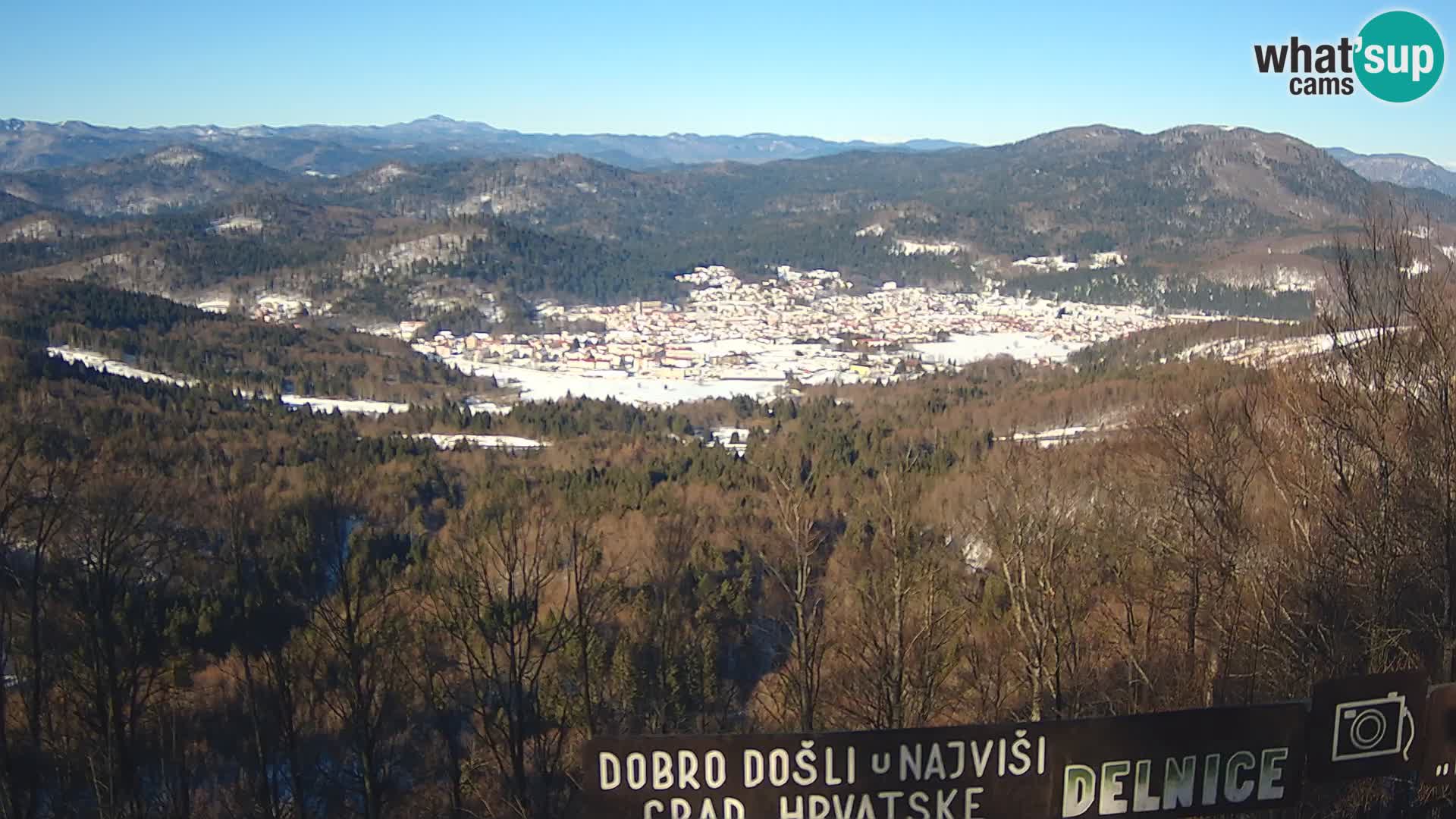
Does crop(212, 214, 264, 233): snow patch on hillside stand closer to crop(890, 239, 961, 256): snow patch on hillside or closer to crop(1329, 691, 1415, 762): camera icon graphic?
crop(890, 239, 961, 256): snow patch on hillside

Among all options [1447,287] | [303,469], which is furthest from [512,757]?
[303,469]

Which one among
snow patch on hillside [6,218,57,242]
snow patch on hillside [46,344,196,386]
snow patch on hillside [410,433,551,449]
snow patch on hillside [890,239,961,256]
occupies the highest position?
snow patch on hillside [6,218,57,242]

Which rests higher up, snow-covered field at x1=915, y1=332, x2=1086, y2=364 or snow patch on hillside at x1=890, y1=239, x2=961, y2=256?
snow patch on hillside at x1=890, y1=239, x2=961, y2=256

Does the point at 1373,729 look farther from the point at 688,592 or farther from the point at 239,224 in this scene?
the point at 239,224

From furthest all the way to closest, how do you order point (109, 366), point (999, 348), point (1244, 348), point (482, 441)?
point (999, 348)
point (109, 366)
point (1244, 348)
point (482, 441)

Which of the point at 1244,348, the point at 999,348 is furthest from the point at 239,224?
the point at 1244,348

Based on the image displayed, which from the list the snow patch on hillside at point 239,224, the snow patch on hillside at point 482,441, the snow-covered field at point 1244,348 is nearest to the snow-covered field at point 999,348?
the snow-covered field at point 1244,348

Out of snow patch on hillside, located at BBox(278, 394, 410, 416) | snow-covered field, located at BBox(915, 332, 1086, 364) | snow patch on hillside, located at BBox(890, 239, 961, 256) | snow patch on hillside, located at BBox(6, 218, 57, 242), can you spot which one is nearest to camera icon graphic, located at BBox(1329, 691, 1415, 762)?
snow patch on hillside, located at BBox(278, 394, 410, 416)
